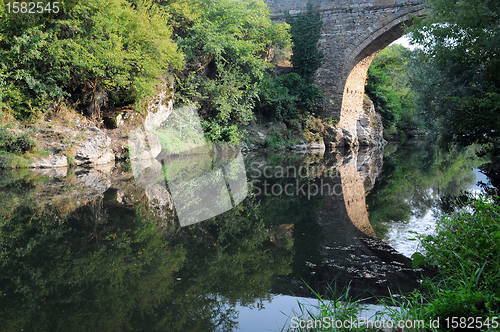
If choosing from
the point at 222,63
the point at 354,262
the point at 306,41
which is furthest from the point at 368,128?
the point at 354,262

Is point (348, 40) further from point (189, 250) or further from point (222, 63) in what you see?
point (189, 250)

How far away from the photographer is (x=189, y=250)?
3439mm

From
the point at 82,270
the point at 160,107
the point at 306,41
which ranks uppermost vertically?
the point at 306,41

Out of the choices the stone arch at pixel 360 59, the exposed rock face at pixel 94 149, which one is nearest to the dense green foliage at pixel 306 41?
the stone arch at pixel 360 59

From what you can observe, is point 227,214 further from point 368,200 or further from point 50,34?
point 50,34

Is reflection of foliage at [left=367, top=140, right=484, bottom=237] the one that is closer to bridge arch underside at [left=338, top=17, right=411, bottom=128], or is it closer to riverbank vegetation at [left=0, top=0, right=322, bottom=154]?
riverbank vegetation at [left=0, top=0, right=322, bottom=154]

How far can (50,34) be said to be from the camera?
962cm

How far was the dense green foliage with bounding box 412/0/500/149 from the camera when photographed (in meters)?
7.36

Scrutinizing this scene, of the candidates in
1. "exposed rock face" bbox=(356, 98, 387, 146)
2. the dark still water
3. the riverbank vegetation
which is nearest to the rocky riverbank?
the riverbank vegetation

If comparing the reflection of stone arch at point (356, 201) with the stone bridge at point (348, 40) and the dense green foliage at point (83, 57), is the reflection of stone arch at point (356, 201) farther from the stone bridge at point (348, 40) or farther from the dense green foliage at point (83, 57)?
the stone bridge at point (348, 40)

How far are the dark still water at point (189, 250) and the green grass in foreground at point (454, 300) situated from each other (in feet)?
1.02

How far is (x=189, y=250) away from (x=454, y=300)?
2.33 meters

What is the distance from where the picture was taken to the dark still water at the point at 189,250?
2316mm

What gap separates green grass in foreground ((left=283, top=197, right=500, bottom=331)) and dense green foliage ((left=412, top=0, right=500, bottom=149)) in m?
5.72
